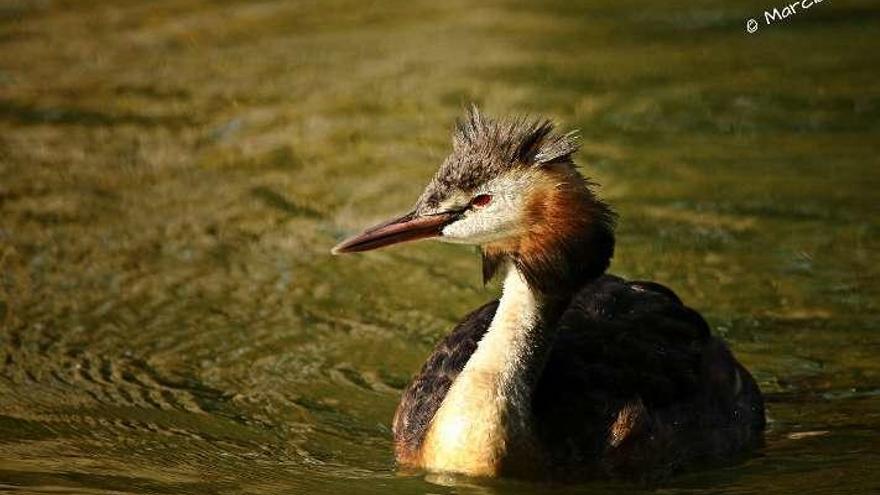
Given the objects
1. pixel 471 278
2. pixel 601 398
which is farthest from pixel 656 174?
pixel 601 398

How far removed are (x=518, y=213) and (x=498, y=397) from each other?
36.4 inches

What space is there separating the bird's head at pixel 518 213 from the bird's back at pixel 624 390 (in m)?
0.58

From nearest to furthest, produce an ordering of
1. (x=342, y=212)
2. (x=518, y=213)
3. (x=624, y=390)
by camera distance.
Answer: (x=518, y=213) < (x=624, y=390) < (x=342, y=212)

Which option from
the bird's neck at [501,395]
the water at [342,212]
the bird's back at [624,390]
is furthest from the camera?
the water at [342,212]

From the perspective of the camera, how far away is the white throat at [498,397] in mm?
9227

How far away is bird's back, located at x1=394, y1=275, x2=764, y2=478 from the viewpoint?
Result: 9.38 m

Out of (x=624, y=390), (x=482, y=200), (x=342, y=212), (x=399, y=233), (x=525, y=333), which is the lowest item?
(x=624, y=390)

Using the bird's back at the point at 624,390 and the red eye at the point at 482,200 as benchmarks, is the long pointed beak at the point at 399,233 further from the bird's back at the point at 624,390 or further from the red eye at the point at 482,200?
the bird's back at the point at 624,390

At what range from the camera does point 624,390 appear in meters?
9.62

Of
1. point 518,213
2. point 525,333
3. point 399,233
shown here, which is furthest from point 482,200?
point 525,333

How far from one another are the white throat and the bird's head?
20cm

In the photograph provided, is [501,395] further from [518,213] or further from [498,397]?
[518,213]

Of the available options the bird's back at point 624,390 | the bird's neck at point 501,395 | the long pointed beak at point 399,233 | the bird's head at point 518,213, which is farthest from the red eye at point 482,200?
the bird's back at point 624,390

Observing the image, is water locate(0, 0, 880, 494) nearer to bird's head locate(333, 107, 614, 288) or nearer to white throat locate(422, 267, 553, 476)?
white throat locate(422, 267, 553, 476)
